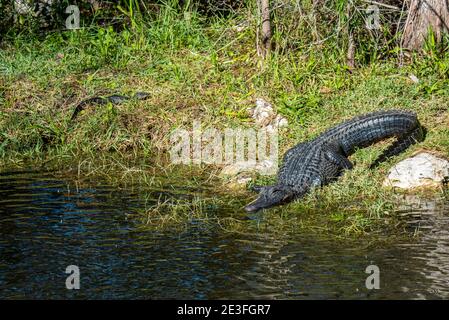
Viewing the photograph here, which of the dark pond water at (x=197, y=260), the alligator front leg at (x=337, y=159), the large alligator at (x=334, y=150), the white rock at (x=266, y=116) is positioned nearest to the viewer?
the dark pond water at (x=197, y=260)

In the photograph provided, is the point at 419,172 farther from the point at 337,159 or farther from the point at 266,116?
the point at 266,116

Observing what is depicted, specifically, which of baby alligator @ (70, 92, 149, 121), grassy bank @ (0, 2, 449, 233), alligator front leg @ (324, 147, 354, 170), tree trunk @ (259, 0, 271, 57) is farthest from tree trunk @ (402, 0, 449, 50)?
baby alligator @ (70, 92, 149, 121)

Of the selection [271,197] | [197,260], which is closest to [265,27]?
[271,197]

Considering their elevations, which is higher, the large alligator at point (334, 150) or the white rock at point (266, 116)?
the white rock at point (266, 116)

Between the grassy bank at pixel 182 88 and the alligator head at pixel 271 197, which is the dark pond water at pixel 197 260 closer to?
the alligator head at pixel 271 197

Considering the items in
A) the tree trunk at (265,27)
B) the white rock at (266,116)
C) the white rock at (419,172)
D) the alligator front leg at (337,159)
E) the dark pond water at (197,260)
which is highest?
the tree trunk at (265,27)

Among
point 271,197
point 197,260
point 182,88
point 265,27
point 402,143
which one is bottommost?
point 197,260

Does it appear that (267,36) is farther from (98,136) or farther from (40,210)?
(40,210)

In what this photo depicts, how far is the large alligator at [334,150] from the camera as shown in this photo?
7.73 m

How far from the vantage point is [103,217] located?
23.0ft

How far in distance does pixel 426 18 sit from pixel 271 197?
3838mm

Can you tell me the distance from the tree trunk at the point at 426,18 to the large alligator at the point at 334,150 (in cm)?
167

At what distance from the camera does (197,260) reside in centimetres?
597

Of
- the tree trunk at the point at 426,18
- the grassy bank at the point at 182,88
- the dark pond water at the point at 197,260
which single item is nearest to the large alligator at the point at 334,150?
the grassy bank at the point at 182,88
